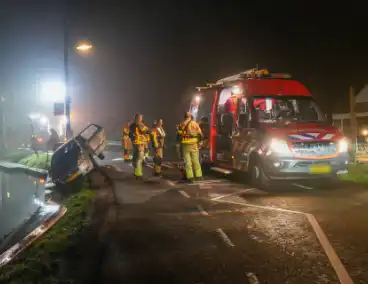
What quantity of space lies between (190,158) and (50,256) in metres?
7.50

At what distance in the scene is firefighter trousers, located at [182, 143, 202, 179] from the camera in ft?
44.9

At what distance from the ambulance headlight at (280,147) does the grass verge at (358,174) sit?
2.71 meters

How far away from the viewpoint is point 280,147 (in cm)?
1161

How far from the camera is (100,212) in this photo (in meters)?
9.90

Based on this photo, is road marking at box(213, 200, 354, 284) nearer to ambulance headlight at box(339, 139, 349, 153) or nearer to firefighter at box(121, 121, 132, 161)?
ambulance headlight at box(339, 139, 349, 153)

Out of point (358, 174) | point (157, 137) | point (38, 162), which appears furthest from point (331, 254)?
point (38, 162)

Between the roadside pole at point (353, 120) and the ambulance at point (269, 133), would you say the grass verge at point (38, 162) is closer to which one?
the ambulance at point (269, 133)

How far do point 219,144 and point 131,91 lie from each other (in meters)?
41.4

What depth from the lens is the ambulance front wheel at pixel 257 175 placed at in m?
12.2

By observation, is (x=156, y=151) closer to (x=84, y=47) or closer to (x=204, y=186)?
(x=204, y=186)

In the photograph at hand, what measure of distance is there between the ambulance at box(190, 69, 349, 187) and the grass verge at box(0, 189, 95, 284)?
4.66 metres

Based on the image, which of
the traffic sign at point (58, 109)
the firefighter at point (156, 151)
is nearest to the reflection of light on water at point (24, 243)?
the firefighter at point (156, 151)

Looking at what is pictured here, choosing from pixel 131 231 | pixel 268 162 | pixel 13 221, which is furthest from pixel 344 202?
pixel 13 221

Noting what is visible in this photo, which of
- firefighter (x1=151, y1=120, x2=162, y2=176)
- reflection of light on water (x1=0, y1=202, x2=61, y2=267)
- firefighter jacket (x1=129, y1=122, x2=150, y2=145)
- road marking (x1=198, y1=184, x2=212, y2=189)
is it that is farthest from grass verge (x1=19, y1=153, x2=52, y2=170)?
reflection of light on water (x1=0, y1=202, x2=61, y2=267)
